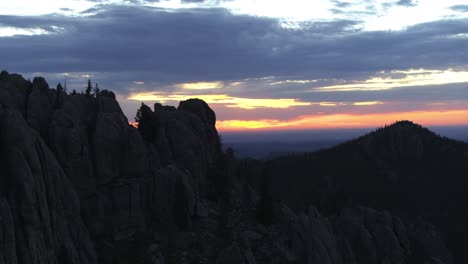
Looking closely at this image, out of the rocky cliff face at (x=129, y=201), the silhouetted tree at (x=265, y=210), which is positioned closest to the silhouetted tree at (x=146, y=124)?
the rocky cliff face at (x=129, y=201)

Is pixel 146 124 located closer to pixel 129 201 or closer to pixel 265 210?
pixel 129 201

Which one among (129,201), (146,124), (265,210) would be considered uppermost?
(146,124)

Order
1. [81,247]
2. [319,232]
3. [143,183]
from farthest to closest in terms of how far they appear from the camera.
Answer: [319,232], [143,183], [81,247]

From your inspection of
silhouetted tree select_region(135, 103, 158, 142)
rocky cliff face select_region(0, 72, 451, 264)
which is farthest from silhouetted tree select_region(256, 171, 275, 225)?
silhouetted tree select_region(135, 103, 158, 142)

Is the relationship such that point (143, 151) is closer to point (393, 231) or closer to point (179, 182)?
point (179, 182)

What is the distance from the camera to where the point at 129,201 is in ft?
A: 258

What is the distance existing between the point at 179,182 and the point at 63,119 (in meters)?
21.4

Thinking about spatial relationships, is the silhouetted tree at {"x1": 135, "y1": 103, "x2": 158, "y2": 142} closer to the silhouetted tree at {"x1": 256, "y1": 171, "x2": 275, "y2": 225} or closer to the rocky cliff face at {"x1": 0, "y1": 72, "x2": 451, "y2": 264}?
the rocky cliff face at {"x1": 0, "y1": 72, "x2": 451, "y2": 264}

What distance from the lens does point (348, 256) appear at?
309ft

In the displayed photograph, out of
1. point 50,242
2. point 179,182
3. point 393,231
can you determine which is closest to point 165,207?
point 179,182

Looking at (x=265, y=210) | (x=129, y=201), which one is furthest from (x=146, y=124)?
(x=265, y=210)

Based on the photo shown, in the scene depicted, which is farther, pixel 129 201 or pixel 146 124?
pixel 146 124

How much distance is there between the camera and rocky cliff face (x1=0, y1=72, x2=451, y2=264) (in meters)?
60.5

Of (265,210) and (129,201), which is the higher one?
(129,201)
